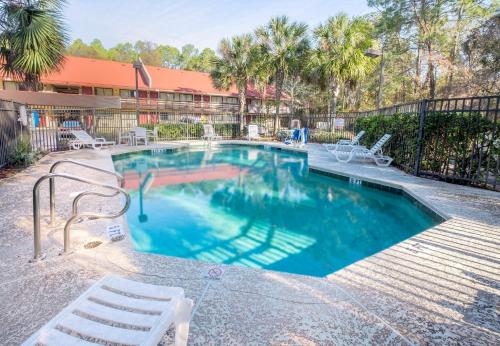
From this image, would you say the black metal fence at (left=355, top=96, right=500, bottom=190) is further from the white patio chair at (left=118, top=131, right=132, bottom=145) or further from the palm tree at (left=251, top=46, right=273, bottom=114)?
the white patio chair at (left=118, top=131, right=132, bottom=145)

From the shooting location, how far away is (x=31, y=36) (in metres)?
9.70

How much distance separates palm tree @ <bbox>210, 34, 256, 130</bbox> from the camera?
1855 cm

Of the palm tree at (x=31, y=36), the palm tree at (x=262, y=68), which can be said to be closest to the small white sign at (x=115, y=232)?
the palm tree at (x=31, y=36)

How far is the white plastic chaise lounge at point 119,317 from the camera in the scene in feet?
4.42

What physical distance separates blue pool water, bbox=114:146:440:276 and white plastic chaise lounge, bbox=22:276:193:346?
7.60 feet

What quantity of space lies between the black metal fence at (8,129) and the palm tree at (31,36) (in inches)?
99.7

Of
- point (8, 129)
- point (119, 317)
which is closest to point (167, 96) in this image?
point (8, 129)

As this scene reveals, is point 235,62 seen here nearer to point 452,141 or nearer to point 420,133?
point 420,133

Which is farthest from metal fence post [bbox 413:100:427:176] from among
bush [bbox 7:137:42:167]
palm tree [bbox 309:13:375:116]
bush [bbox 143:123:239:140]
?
bush [bbox 143:123:239:140]

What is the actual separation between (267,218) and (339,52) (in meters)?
14.4

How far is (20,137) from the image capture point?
8.71m

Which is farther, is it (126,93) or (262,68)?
(126,93)

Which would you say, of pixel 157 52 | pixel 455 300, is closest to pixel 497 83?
pixel 455 300

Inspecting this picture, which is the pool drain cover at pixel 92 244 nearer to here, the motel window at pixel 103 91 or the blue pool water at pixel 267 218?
the blue pool water at pixel 267 218
